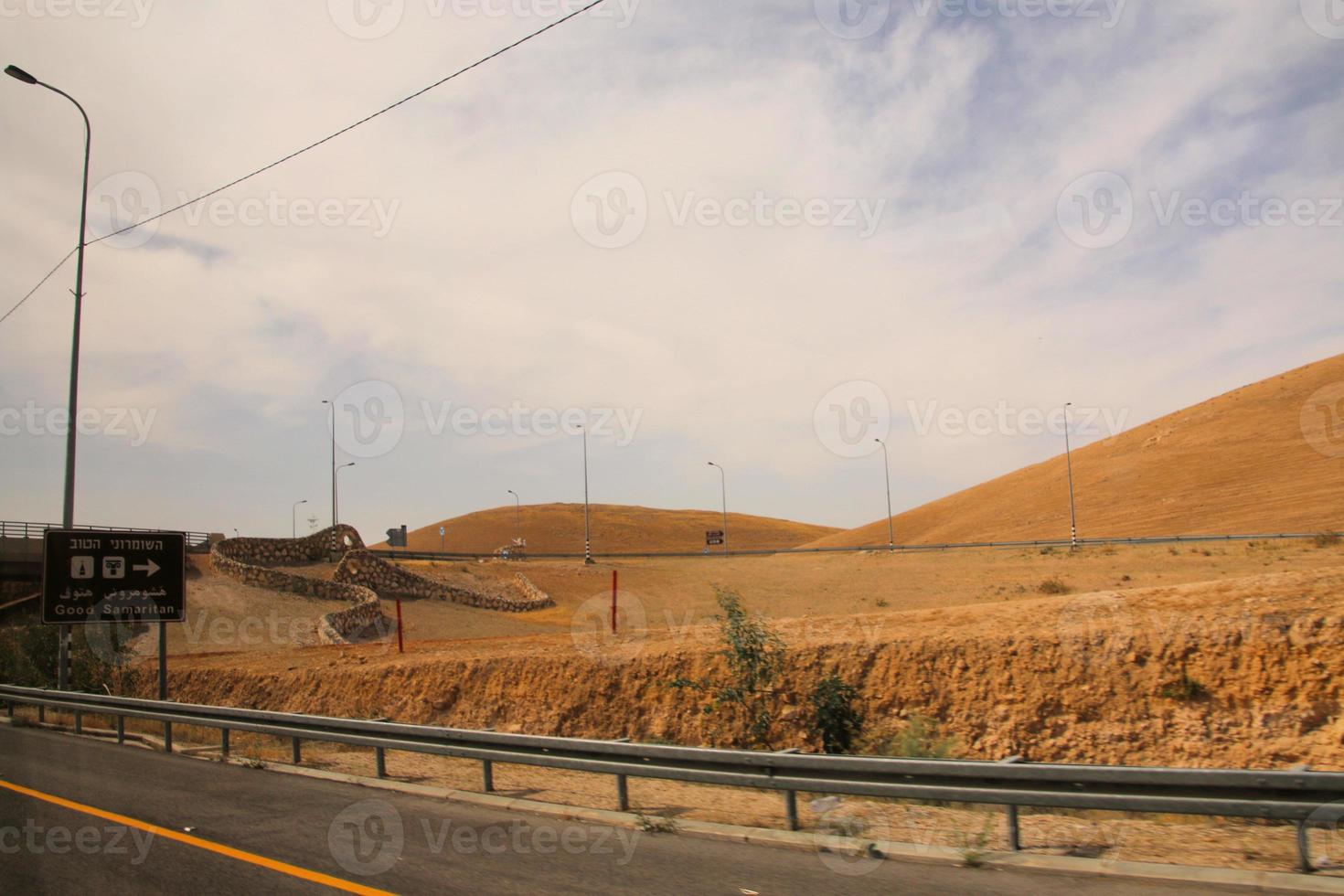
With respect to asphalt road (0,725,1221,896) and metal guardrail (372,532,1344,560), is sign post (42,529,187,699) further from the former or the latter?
metal guardrail (372,532,1344,560)

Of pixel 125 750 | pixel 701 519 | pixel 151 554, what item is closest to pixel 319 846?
pixel 125 750

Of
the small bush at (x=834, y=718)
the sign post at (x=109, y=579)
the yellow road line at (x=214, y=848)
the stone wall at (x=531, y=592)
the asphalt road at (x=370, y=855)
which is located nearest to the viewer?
the asphalt road at (x=370, y=855)

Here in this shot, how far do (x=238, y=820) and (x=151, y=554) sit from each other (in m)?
12.1

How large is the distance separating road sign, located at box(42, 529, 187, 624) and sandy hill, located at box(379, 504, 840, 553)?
123 m

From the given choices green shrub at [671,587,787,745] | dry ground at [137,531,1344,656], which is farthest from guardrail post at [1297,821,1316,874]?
dry ground at [137,531,1344,656]

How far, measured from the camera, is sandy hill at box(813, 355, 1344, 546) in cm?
6981

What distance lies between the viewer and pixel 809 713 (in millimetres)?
15133

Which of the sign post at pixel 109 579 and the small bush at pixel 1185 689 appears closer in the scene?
the small bush at pixel 1185 689

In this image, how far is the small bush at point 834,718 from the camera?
1389cm

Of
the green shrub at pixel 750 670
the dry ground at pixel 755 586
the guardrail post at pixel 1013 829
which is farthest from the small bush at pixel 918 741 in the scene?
the dry ground at pixel 755 586

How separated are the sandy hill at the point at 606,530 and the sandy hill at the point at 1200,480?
41307 mm

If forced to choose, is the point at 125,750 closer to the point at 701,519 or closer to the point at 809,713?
the point at 809,713

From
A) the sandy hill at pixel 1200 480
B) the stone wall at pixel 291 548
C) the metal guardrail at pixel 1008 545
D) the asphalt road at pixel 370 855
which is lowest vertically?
the asphalt road at pixel 370 855

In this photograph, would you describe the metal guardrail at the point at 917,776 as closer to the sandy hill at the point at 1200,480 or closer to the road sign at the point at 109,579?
the road sign at the point at 109,579
